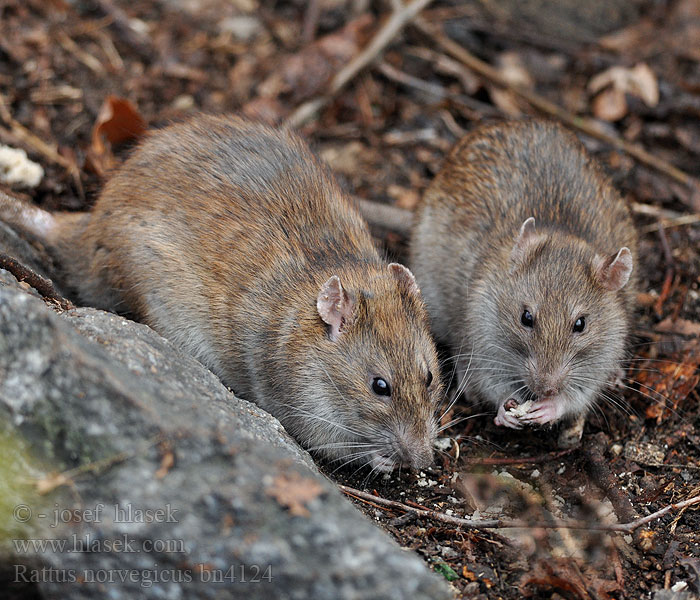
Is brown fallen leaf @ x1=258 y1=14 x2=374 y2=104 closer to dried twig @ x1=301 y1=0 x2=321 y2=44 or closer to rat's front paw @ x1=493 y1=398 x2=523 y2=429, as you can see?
dried twig @ x1=301 y1=0 x2=321 y2=44

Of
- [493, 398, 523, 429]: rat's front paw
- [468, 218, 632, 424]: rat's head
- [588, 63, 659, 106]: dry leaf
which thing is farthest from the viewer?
[588, 63, 659, 106]: dry leaf

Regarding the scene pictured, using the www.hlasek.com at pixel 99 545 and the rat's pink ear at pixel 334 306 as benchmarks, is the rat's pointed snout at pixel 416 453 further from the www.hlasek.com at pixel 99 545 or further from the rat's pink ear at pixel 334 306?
the www.hlasek.com at pixel 99 545

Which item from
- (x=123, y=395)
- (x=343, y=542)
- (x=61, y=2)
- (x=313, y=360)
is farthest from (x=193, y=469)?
(x=61, y=2)

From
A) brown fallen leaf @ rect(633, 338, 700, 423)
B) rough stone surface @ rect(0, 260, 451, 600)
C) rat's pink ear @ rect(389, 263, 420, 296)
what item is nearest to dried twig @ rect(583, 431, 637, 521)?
brown fallen leaf @ rect(633, 338, 700, 423)

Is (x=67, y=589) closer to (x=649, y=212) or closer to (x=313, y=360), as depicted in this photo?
(x=313, y=360)

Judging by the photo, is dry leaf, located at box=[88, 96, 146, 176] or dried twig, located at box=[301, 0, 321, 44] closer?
dry leaf, located at box=[88, 96, 146, 176]

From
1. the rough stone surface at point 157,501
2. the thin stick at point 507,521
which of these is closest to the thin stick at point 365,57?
the thin stick at point 507,521
